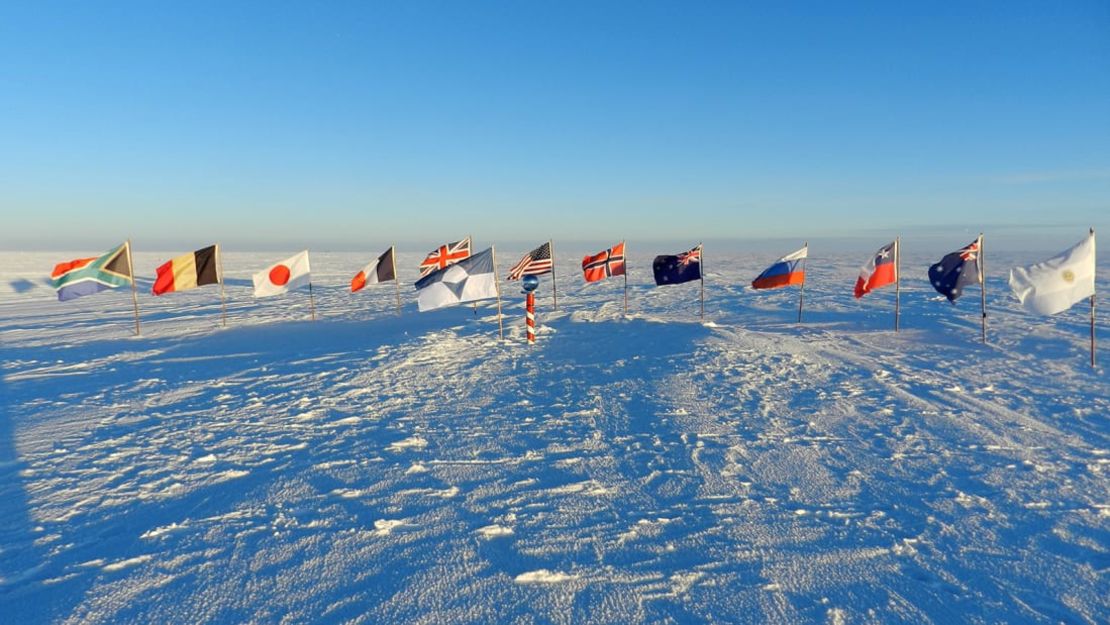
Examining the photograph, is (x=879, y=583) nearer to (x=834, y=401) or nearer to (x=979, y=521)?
(x=979, y=521)

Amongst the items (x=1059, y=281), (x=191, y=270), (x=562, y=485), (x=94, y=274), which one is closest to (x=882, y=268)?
(x=1059, y=281)

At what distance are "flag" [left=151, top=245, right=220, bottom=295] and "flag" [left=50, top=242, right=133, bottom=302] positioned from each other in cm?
106

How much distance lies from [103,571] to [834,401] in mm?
11867

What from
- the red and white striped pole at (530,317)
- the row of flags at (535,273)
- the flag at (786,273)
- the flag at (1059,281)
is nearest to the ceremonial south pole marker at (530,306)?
the red and white striped pole at (530,317)

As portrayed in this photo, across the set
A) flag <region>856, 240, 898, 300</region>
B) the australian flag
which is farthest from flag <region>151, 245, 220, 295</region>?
the australian flag

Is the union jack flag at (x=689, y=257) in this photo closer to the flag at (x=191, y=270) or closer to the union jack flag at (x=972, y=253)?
the union jack flag at (x=972, y=253)

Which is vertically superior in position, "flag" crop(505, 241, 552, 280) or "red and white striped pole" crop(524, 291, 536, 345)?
"flag" crop(505, 241, 552, 280)

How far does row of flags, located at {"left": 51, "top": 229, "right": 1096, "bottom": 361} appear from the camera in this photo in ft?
42.4

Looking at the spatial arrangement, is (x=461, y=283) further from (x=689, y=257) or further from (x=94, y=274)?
(x=94, y=274)

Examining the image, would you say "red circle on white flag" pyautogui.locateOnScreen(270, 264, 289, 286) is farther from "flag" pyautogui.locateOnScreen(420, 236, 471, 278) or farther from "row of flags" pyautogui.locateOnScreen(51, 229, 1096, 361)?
"flag" pyautogui.locateOnScreen(420, 236, 471, 278)

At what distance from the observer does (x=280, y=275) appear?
20.3 metres

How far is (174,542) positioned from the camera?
20.0 feet

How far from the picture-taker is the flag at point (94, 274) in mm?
18375

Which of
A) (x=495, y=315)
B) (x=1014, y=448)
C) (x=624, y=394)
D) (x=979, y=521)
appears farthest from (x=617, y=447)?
(x=495, y=315)
